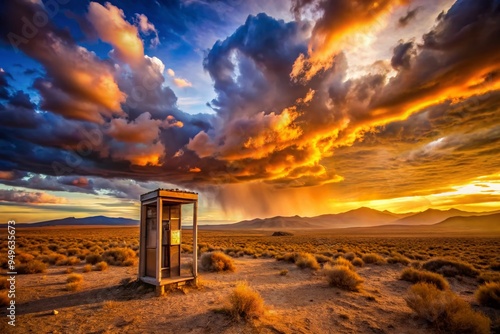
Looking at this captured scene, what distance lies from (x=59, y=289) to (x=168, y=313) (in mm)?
6186

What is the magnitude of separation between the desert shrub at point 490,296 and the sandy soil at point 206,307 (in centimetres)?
115

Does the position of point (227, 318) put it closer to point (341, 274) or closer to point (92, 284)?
point (341, 274)

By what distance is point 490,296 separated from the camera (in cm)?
930

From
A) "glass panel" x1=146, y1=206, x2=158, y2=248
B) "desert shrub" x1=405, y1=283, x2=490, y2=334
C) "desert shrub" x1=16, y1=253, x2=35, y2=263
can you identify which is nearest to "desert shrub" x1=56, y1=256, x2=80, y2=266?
"desert shrub" x1=16, y1=253, x2=35, y2=263

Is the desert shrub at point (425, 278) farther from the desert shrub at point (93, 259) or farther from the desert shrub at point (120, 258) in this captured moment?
the desert shrub at point (93, 259)

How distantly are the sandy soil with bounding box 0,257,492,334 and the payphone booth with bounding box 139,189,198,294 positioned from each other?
0.72 metres

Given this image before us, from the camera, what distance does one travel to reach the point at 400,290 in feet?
37.6

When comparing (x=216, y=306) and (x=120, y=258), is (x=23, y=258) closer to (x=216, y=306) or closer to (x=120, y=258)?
(x=120, y=258)

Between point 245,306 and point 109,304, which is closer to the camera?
point 245,306

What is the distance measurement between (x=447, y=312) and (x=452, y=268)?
29.3 feet

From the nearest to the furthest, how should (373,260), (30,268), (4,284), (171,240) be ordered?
(4,284)
(171,240)
(30,268)
(373,260)

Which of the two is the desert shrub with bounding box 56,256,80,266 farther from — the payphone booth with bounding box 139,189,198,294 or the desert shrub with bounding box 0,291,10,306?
the payphone booth with bounding box 139,189,198,294

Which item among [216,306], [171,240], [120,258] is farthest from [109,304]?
[120,258]

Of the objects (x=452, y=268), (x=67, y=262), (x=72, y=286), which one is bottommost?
(x=452, y=268)
